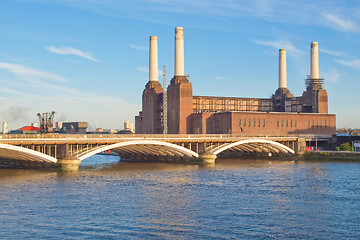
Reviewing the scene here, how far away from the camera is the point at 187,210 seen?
44.4m

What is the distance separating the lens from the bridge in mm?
69125

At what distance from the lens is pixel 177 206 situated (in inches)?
1829

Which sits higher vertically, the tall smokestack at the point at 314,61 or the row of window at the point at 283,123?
the tall smokestack at the point at 314,61

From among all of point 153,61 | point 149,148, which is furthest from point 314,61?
point 149,148

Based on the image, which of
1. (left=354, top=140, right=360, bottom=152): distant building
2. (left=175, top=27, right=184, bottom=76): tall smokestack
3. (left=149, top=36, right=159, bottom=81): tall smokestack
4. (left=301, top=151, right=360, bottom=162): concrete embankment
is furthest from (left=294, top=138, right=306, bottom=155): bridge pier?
(left=149, top=36, right=159, bottom=81): tall smokestack

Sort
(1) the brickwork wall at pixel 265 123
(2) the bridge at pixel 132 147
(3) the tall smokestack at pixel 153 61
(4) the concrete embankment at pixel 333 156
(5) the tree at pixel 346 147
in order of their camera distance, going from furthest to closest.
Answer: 1. (3) the tall smokestack at pixel 153 61
2. (1) the brickwork wall at pixel 265 123
3. (5) the tree at pixel 346 147
4. (4) the concrete embankment at pixel 333 156
5. (2) the bridge at pixel 132 147

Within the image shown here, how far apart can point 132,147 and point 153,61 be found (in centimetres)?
4515

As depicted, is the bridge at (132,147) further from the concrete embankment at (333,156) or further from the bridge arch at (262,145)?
the concrete embankment at (333,156)

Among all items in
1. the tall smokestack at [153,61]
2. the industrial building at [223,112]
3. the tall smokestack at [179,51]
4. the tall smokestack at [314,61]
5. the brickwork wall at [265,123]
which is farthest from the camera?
the tall smokestack at [314,61]

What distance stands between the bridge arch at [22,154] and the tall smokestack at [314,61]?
315 ft

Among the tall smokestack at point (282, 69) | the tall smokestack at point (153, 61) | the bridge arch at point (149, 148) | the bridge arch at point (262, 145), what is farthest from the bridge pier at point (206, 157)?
the tall smokestack at point (282, 69)

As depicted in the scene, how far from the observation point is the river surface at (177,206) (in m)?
36.2

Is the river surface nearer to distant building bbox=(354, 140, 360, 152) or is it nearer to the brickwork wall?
distant building bbox=(354, 140, 360, 152)

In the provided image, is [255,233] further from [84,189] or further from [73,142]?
[73,142]
